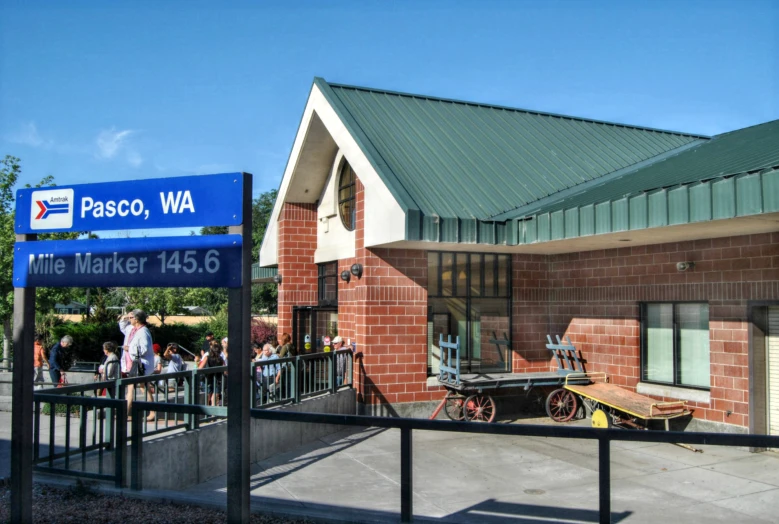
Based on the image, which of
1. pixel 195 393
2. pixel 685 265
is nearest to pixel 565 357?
pixel 685 265

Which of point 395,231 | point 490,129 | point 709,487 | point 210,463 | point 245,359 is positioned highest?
point 490,129

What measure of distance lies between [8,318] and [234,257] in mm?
22919

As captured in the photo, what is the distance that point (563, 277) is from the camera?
13305mm

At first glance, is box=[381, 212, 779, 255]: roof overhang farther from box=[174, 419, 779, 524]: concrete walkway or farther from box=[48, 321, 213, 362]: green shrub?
box=[48, 321, 213, 362]: green shrub

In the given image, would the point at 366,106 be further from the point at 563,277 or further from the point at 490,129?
the point at 563,277

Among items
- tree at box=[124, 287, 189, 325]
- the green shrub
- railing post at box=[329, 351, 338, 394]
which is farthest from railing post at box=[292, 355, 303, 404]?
tree at box=[124, 287, 189, 325]

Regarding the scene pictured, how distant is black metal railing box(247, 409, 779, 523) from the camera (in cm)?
383

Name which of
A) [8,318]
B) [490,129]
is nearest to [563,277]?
[490,129]

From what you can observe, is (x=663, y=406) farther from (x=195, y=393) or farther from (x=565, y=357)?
(x=195, y=393)

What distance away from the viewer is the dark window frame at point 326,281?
1461cm

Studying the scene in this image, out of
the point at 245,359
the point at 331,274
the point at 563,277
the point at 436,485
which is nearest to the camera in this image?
the point at 245,359

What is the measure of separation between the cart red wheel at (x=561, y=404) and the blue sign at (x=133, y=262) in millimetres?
8675

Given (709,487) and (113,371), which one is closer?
(709,487)

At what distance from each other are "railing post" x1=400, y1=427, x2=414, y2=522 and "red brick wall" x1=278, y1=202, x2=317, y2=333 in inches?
434
